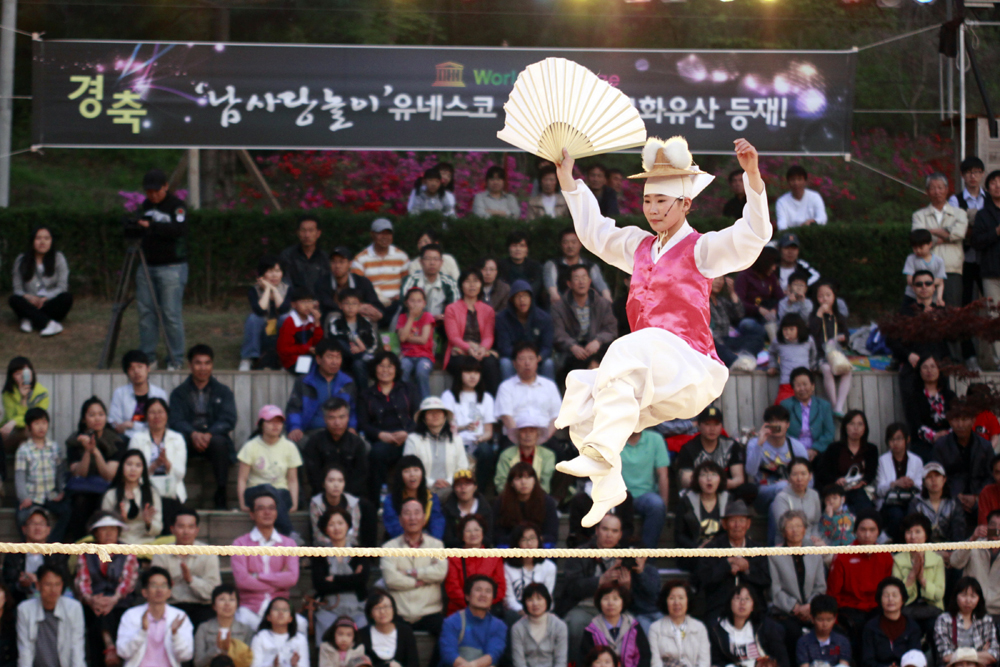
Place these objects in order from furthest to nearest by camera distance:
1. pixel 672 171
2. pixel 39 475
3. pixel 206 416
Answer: pixel 206 416, pixel 39 475, pixel 672 171

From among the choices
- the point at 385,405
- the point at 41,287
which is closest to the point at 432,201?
the point at 385,405

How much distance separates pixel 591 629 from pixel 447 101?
3287 millimetres

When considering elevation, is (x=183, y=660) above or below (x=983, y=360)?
below

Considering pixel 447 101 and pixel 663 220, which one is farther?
pixel 447 101

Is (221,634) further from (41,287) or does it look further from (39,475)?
(41,287)

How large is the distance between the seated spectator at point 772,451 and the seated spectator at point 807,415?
0.69 ft

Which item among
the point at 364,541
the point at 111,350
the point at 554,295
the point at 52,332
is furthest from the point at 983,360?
the point at 52,332

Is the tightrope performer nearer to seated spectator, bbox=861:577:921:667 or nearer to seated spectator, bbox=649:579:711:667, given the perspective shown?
seated spectator, bbox=649:579:711:667

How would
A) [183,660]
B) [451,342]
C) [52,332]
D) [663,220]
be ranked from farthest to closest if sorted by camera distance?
[52,332] < [451,342] < [183,660] < [663,220]

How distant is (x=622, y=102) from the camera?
12.6ft

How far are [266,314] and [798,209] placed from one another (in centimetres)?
364

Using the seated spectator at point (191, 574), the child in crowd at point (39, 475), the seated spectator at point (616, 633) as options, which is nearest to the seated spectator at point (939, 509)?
the seated spectator at point (616, 633)

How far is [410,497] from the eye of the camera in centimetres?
616

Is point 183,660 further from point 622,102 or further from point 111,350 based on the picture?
point 622,102
